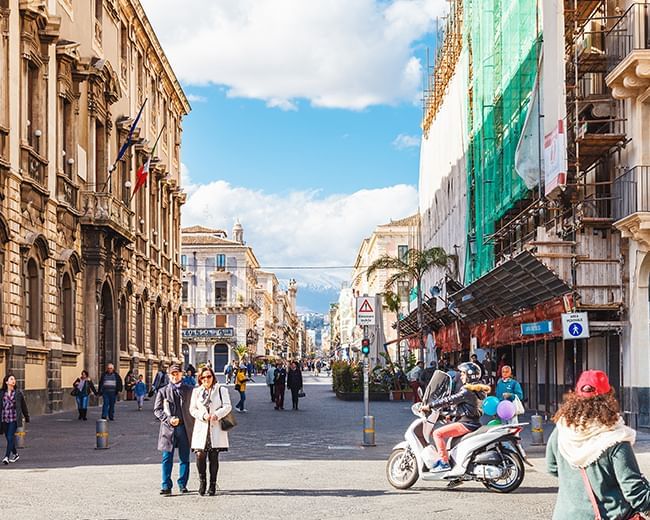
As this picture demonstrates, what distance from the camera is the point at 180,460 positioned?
14.4 m

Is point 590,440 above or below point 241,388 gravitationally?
above

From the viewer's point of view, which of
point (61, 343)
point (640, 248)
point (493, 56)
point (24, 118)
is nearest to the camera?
point (640, 248)

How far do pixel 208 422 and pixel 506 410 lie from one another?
397 cm

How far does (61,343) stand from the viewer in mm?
34812

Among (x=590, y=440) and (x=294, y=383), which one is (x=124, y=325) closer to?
(x=294, y=383)

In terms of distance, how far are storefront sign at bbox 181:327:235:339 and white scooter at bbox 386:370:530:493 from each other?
107 m

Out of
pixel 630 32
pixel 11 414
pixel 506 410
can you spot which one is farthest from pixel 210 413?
pixel 630 32

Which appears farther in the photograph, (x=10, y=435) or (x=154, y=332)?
(x=154, y=332)

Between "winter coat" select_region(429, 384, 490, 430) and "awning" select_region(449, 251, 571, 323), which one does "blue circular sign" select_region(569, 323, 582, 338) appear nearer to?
"awning" select_region(449, 251, 571, 323)

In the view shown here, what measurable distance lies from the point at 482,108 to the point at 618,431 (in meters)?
33.5

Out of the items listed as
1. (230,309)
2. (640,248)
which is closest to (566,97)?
(640,248)

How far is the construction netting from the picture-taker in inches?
1270

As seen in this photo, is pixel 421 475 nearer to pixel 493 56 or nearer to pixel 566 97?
A: pixel 566 97

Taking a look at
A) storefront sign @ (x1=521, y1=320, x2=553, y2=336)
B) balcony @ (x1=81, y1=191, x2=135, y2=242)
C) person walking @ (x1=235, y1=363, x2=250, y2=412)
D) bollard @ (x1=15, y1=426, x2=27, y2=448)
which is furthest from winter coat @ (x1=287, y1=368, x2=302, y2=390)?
bollard @ (x1=15, y1=426, x2=27, y2=448)
